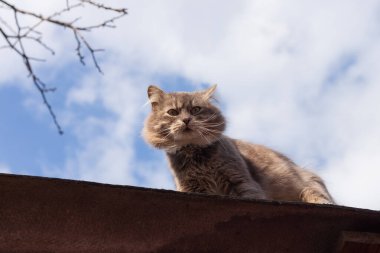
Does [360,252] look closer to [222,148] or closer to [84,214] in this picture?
[84,214]

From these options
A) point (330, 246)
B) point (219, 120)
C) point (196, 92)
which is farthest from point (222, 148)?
point (330, 246)

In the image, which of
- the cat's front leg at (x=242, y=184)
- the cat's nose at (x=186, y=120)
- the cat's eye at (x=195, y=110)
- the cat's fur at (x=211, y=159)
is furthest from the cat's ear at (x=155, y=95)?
the cat's front leg at (x=242, y=184)

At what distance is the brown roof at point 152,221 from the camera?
92.4 inches

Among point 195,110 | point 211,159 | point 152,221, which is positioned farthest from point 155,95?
point 152,221

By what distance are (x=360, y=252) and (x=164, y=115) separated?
12.0 ft

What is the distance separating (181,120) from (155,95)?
66cm

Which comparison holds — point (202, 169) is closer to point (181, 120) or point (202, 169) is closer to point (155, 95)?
point (181, 120)

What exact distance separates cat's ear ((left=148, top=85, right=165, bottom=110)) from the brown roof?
12.7ft

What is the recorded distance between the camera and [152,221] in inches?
98.3

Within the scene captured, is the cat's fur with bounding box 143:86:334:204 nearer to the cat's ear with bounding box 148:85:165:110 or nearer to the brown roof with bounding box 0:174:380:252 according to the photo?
the cat's ear with bounding box 148:85:165:110

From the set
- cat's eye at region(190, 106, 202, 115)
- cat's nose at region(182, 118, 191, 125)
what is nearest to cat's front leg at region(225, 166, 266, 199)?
cat's nose at region(182, 118, 191, 125)

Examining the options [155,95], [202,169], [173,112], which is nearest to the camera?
[202,169]

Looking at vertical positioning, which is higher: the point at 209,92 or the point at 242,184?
the point at 209,92

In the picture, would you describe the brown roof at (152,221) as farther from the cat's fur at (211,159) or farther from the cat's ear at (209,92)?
the cat's ear at (209,92)
